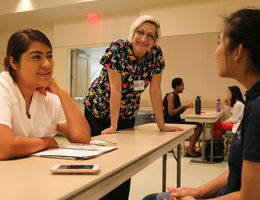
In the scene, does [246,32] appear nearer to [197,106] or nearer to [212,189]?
[212,189]

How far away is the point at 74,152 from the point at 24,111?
0.31 meters

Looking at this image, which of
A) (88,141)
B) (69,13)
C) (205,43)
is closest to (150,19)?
(88,141)

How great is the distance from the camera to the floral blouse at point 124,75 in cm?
166

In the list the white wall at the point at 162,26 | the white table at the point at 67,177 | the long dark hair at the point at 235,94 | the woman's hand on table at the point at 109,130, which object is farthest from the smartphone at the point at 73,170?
the white wall at the point at 162,26

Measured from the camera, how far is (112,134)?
63.3 inches

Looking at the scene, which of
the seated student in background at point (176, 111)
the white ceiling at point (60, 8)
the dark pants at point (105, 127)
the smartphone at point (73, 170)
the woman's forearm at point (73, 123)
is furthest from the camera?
the white ceiling at point (60, 8)

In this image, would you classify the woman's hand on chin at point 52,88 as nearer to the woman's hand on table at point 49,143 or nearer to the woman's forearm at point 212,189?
the woman's hand on table at point 49,143

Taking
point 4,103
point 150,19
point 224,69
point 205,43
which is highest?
point 205,43

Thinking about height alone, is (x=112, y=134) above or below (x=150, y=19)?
below

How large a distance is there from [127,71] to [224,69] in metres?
0.94

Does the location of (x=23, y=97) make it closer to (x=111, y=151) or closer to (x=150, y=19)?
(x=111, y=151)

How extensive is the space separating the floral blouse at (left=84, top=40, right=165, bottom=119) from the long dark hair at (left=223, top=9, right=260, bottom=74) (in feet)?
3.12

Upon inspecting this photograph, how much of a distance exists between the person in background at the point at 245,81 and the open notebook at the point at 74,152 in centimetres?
50

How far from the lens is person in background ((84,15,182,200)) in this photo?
64.7 inches
